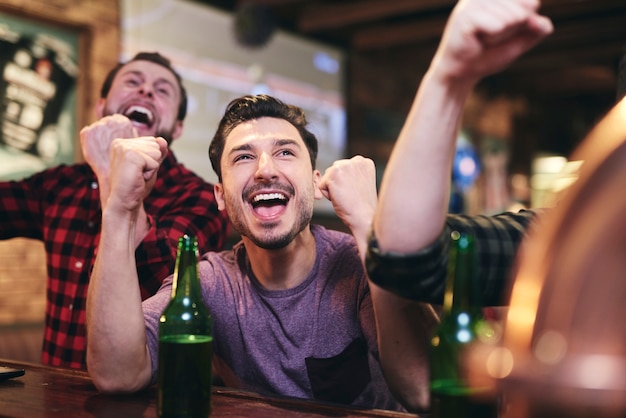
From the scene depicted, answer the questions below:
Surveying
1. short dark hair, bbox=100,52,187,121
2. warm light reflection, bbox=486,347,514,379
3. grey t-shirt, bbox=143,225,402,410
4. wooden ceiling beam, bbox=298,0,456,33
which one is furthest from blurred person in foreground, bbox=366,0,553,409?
wooden ceiling beam, bbox=298,0,456,33

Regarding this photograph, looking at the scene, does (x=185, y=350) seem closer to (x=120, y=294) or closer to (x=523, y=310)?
(x=120, y=294)

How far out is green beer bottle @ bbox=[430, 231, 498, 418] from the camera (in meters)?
0.89

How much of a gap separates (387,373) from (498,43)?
0.65 meters

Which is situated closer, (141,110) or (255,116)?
(255,116)

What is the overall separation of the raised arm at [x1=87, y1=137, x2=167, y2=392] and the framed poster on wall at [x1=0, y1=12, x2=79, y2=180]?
235cm

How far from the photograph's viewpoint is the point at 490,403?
891 mm

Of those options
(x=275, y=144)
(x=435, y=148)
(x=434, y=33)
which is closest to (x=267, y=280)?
(x=275, y=144)

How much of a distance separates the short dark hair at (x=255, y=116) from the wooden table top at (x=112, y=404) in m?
0.63

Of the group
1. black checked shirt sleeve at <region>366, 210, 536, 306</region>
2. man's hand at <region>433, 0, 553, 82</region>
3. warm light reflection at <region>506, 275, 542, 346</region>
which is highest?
man's hand at <region>433, 0, 553, 82</region>

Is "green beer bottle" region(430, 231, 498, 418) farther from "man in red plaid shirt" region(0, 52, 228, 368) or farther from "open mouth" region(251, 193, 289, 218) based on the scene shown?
"man in red plaid shirt" region(0, 52, 228, 368)

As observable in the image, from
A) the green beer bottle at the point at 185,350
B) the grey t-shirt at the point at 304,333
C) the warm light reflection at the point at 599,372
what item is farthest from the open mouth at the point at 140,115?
the warm light reflection at the point at 599,372

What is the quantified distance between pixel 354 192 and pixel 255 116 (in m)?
0.47

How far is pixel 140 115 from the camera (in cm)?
217

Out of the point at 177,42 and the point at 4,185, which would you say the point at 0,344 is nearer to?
the point at 4,185
